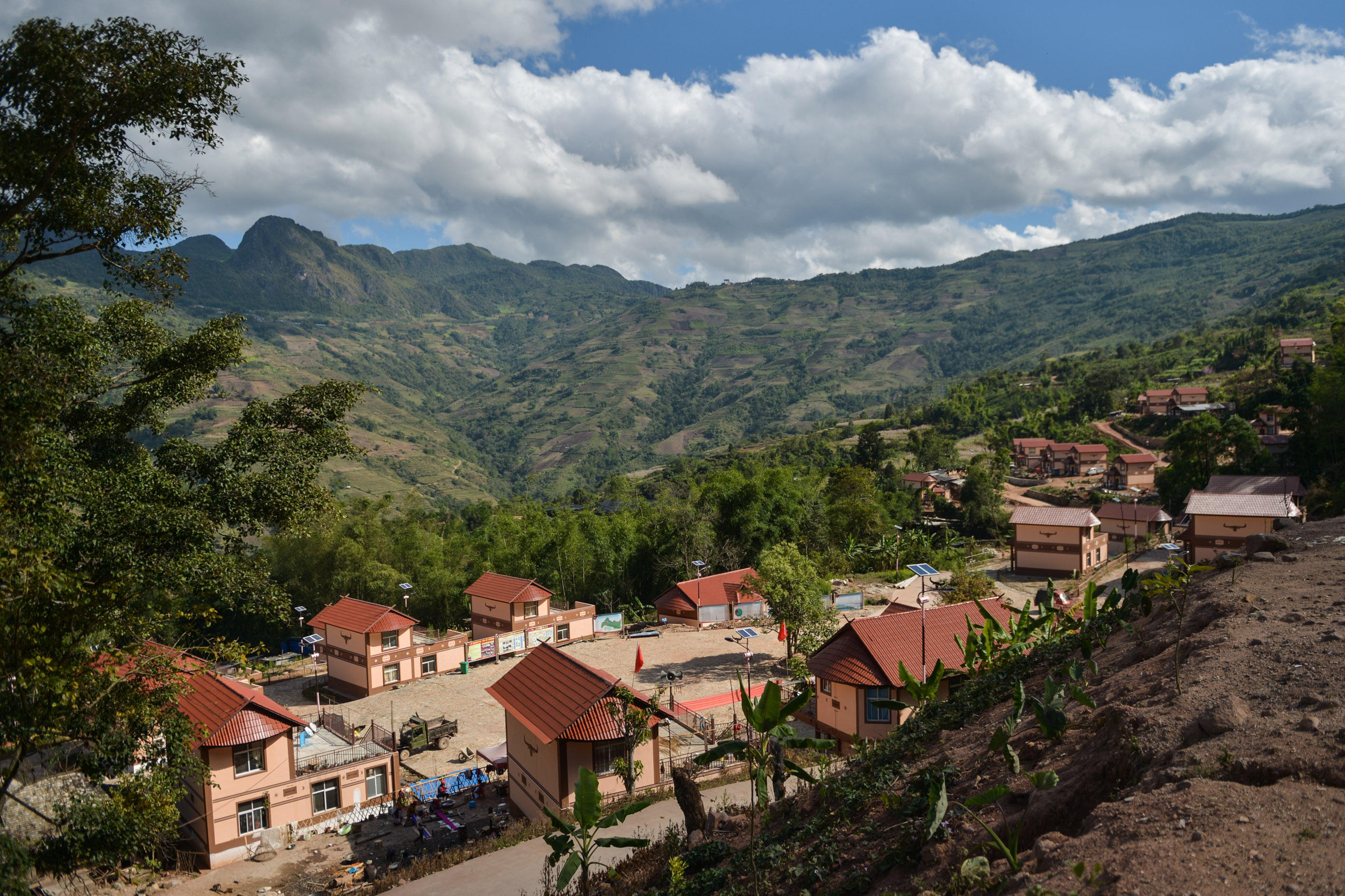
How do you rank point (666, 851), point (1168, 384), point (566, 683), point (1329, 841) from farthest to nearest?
point (1168, 384) < point (566, 683) < point (666, 851) < point (1329, 841)

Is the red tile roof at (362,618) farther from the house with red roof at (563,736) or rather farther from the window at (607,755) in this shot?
the window at (607,755)

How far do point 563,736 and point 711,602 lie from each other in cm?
2431

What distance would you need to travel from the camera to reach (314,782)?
18906 millimetres

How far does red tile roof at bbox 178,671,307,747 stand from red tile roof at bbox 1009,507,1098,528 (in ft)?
130

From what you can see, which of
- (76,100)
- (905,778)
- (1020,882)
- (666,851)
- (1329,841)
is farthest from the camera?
(666,851)

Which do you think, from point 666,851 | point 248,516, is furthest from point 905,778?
point 248,516

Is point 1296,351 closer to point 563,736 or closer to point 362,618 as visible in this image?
point 563,736

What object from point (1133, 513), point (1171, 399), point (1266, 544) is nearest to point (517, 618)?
point (1266, 544)

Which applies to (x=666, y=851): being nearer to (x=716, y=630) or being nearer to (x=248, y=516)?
(x=248, y=516)

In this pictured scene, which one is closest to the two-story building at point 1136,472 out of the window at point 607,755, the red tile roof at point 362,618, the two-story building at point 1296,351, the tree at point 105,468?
the two-story building at point 1296,351

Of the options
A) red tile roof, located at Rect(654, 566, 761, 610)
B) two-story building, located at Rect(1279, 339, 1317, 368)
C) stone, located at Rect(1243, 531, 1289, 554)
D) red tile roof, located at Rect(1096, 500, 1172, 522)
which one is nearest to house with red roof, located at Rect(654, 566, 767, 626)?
red tile roof, located at Rect(654, 566, 761, 610)

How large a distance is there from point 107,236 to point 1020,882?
1175 cm

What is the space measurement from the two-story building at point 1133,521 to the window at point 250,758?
46.3 m

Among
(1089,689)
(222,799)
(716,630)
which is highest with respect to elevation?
(1089,689)
